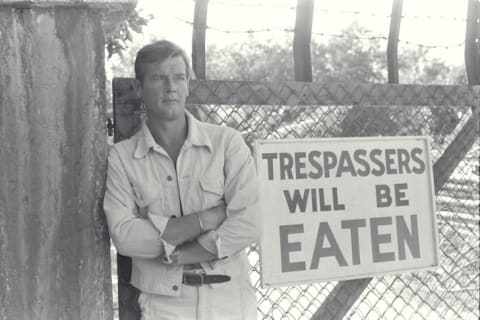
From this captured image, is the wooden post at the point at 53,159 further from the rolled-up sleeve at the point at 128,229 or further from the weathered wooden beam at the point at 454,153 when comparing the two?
the weathered wooden beam at the point at 454,153

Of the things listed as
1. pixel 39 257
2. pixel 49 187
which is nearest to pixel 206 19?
pixel 49 187

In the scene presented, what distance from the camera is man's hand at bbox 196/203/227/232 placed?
2.29m

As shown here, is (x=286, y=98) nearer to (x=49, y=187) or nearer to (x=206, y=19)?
(x=206, y=19)

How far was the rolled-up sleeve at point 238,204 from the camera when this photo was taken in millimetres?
2283

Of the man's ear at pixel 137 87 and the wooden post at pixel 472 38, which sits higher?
the wooden post at pixel 472 38

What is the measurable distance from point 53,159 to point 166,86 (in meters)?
0.51

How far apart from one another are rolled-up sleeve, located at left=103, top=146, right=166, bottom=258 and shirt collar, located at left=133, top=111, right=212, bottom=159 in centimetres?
18

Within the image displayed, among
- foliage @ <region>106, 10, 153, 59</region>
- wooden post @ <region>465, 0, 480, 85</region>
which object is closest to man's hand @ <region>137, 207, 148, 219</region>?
wooden post @ <region>465, 0, 480, 85</region>

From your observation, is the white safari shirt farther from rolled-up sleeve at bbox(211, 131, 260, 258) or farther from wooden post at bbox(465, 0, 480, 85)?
wooden post at bbox(465, 0, 480, 85)

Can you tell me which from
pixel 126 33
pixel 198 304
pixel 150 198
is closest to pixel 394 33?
pixel 150 198

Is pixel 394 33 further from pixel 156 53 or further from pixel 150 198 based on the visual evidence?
pixel 150 198

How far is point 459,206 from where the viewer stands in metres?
3.64

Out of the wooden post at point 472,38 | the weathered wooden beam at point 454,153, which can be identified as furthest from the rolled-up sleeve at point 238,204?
the wooden post at point 472,38

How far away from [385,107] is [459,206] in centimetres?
95
